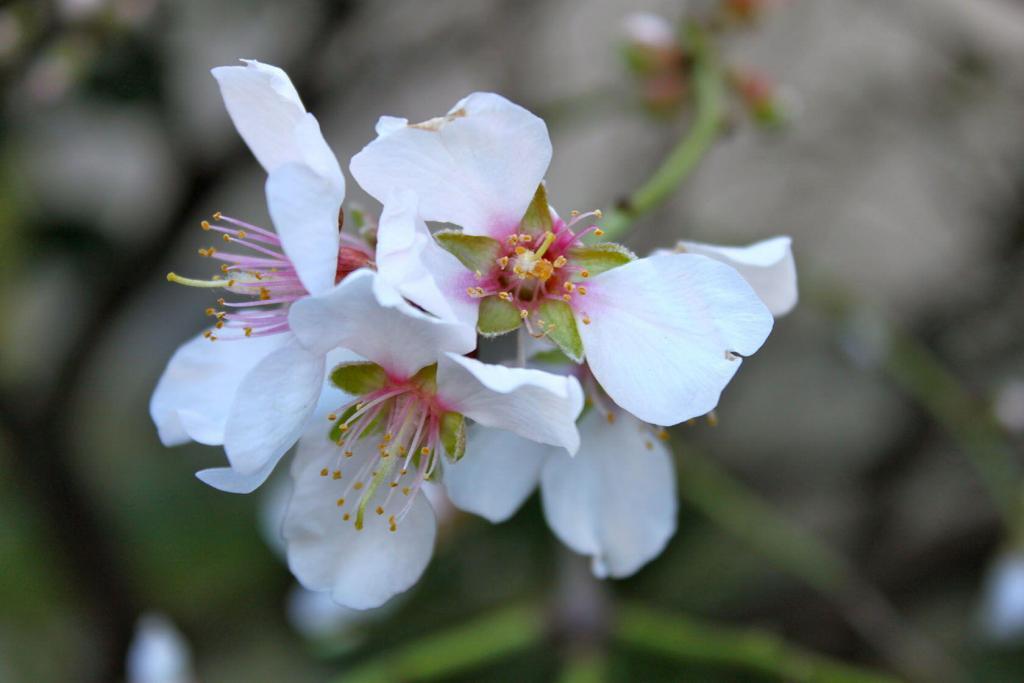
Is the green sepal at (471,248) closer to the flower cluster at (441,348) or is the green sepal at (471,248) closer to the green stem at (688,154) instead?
the flower cluster at (441,348)

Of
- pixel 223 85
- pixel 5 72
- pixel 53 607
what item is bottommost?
pixel 53 607

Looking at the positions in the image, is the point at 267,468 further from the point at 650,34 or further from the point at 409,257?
the point at 650,34

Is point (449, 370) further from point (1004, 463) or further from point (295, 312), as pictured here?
point (1004, 463)

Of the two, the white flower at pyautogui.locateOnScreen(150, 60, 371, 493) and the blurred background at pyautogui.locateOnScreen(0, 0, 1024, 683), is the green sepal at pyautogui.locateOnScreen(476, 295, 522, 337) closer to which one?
the white flower at pyautogui.locateOnScreen(150, 60, 371, 493)

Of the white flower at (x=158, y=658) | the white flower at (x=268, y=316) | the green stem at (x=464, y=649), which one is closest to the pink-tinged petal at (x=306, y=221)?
the white flower at (x=268, y=316)

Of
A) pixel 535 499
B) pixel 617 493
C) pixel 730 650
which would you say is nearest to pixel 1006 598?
pixel 730 650

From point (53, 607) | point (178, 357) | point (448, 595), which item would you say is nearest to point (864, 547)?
point (448, 595)

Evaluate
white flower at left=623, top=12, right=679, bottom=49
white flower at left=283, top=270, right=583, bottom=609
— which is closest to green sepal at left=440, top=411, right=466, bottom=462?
white flower at left=283, top=270, right=583, bottom=609
